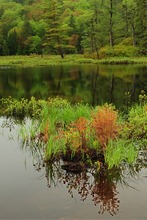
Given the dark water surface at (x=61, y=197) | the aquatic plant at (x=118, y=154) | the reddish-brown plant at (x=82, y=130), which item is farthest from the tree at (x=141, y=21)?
the dark water surface at (x=61, y=197)

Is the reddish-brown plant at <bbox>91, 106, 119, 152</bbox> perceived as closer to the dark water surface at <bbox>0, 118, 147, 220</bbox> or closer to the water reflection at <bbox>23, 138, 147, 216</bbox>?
the water reflection at <bbox>23, 138, 147, 216</bbox>

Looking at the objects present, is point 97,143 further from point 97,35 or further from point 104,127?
point 97,35

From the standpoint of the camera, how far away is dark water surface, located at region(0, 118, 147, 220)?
6875 mm

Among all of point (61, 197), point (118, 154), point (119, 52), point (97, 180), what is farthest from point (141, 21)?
point (61, 197)

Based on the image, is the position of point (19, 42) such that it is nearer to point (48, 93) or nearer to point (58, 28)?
point (58, 28)

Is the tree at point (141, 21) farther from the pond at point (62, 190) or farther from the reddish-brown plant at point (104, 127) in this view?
the pond at point (62, 190)

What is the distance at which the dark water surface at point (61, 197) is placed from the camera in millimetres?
6875

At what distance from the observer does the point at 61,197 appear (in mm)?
7660

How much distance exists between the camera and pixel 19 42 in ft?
246

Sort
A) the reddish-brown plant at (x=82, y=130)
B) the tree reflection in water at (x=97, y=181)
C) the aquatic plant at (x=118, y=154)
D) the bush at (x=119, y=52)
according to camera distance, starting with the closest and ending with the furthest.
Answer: the tree reflection in water at (x=97, y=181) < the aquatic plant at (x=118, y=154) < the reddish-brown plant at (x=82, y=130) < the bush at (x=119, y=52)

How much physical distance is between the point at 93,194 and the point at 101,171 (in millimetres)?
1147

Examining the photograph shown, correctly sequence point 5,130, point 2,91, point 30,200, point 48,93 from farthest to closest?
1. point 2,91
2. point 48,93
3. point 5,130
4. point 30,200

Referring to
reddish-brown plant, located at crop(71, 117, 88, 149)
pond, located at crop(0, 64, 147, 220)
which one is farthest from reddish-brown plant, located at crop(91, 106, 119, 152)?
pond, located at crop(0, 64, 147, 220)

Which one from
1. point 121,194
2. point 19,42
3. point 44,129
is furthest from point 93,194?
point 19,42
